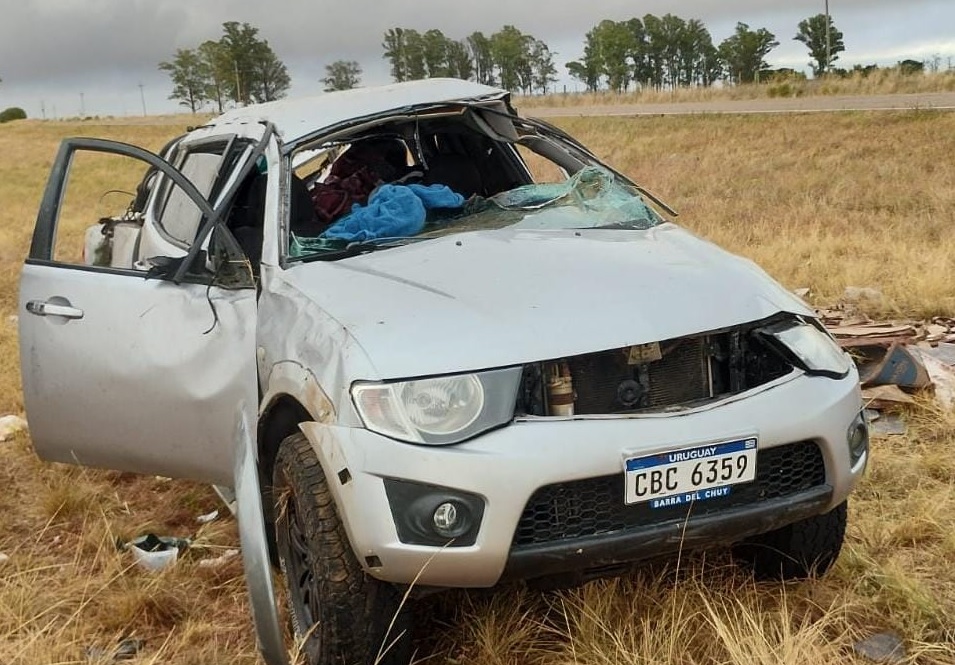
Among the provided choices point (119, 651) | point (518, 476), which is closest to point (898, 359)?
point (518, 476)

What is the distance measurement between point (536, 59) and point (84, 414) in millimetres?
71576

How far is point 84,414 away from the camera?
3.19 m

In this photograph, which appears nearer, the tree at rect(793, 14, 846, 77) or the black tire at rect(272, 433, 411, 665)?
the black tire at rect(272, 433, 411, 665)

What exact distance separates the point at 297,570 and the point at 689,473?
1135 millimetres

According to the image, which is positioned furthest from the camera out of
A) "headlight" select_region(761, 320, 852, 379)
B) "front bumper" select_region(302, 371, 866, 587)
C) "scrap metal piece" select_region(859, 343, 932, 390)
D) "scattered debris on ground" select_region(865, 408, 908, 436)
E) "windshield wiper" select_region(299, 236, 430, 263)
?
"scrap metal piece" select_region(859, 343, 932, 390)

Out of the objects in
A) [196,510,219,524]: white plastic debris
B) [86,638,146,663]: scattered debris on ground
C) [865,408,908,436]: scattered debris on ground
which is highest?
[86,638,146,663]: scattered debris on ground

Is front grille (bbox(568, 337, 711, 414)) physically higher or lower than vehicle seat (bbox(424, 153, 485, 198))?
lower

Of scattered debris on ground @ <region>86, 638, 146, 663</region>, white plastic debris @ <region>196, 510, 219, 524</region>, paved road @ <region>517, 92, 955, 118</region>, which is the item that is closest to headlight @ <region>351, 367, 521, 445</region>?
scattered debris on ground @ <region>86, 638, 146, 663</region>

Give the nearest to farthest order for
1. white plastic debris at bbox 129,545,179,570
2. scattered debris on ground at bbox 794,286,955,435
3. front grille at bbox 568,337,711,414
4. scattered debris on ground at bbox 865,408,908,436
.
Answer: front grille at bbox 568,337,711,414, white plastic debris at bbox 129,545,179,570, scattered debris on ground at bbox 865,408,908,436, scattered debris on ground at bbox 794,286,955,435

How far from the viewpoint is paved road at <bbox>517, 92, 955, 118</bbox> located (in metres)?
18.5

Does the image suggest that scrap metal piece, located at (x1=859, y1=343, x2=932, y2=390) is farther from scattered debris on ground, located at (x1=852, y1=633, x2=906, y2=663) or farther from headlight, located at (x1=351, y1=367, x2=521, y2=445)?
headlight, located at (x1=351, y1=367, x2=521, y2=445)

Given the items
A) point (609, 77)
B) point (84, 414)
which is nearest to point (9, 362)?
point (84, 414)

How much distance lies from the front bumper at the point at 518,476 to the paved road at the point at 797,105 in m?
16.9

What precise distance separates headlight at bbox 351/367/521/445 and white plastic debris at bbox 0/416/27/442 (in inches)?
141
